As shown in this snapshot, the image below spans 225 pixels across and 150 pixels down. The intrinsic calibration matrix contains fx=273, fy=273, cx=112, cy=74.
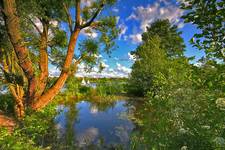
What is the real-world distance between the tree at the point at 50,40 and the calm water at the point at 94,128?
2.65 m

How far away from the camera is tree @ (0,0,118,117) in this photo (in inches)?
437

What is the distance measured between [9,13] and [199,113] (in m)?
6.97

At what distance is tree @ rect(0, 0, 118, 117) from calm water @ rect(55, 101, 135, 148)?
265cm

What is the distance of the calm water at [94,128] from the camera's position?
42.1 feet

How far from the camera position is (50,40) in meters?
14.3

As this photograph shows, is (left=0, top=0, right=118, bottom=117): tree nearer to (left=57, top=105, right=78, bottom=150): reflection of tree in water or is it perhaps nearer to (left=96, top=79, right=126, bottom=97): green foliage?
(left=57, top=105, right=78, bottom=150): reflection of tree in water

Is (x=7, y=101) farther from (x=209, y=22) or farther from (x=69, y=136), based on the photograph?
(x=209, y=22)

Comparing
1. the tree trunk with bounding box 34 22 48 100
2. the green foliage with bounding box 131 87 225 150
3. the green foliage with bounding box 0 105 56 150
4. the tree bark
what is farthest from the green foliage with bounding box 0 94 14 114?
the green foliage with bounding box 131 87 225 150

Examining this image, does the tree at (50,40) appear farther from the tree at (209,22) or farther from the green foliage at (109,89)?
the green foliage at (109,89)

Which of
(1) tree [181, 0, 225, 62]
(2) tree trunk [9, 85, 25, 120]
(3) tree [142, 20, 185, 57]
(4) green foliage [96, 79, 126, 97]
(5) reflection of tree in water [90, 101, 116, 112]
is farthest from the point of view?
(3) tree [142, 20, 185, 57]

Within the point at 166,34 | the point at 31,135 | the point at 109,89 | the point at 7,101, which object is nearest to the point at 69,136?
the point at 31,135

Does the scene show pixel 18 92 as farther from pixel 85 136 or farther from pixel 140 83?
pixel 140 83

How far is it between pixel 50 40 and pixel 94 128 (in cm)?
600

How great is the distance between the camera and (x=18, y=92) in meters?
13.2
